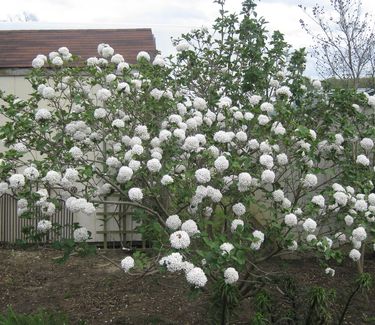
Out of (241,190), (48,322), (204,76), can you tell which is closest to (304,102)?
(204,76)

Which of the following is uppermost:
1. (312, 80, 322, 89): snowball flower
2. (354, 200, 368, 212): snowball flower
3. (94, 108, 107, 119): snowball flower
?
(312, 80, 322, 89): snowball flower

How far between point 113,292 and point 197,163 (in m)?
2.34

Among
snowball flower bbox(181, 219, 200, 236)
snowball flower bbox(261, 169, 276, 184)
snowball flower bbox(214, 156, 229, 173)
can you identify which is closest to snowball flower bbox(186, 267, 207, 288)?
snowball flower bbox(181, 219, 200, 236)

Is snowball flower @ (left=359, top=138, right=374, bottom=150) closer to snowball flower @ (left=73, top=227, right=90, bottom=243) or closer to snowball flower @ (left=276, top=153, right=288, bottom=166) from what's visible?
snowball flower @ (left=276, top=153, right=288, bottom=166)

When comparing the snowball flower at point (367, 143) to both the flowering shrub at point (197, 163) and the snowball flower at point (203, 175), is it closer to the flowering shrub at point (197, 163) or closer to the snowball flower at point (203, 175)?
the flowering shrub at point (197, 163)

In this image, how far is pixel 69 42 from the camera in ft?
25.2

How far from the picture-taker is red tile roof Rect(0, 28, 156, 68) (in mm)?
7168

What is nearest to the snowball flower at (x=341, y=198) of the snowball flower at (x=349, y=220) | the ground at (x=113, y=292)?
the snowball flower at (x=349, y=220)

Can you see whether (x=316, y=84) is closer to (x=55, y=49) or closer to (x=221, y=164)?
(x=221, y=164)

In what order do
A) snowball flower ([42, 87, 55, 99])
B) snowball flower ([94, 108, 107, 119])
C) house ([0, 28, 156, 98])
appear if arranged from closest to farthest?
snowball flower ([94, 108, 107, 119]), snowball flower ([42, 87, 55, 99]), house ([0, 28, 156, 98])

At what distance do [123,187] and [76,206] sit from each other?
603 millimetres

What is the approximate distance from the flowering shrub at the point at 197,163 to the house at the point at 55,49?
8.52ft

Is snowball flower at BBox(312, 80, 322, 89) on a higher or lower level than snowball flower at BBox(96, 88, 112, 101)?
higher

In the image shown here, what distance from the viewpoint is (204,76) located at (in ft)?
15.6
